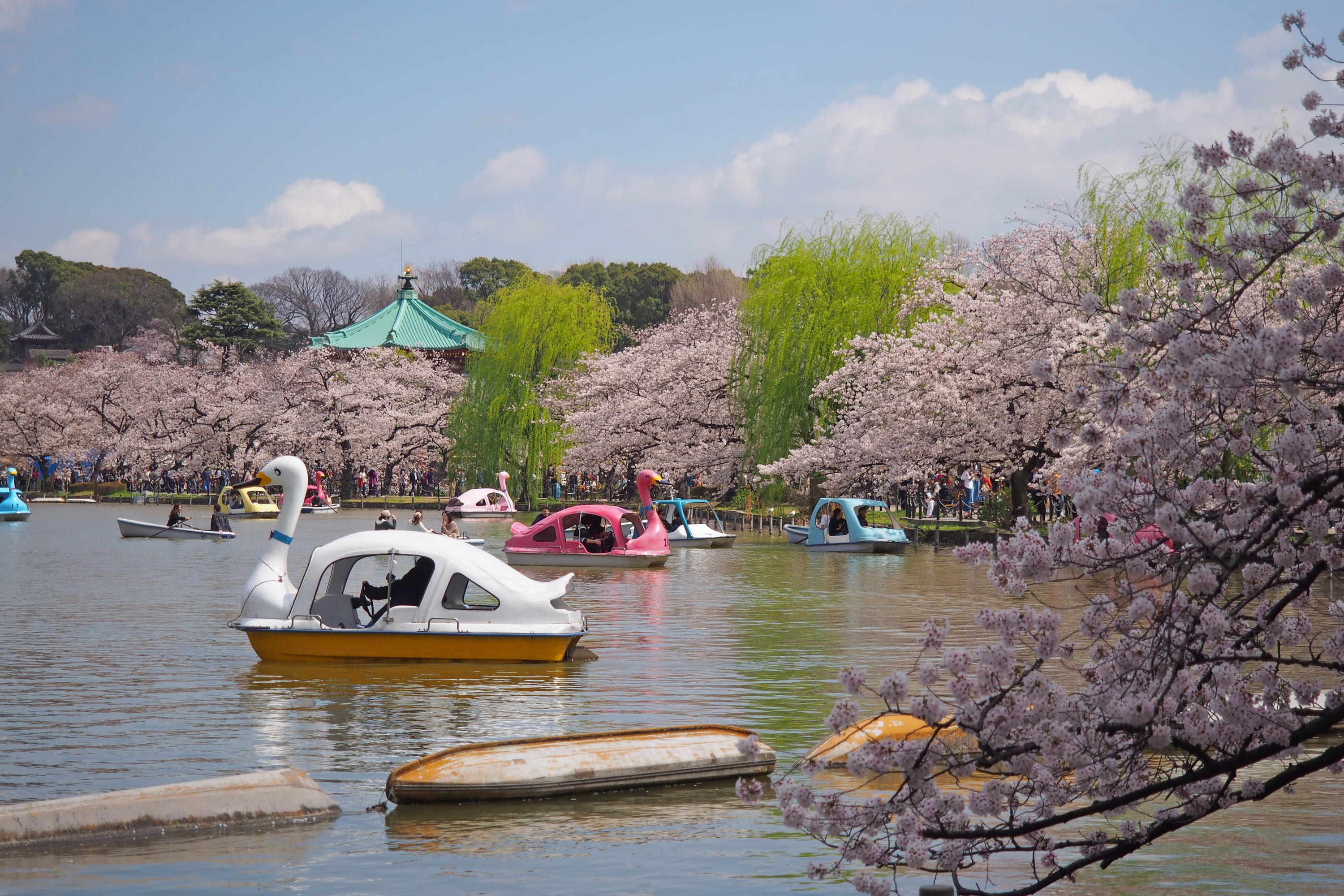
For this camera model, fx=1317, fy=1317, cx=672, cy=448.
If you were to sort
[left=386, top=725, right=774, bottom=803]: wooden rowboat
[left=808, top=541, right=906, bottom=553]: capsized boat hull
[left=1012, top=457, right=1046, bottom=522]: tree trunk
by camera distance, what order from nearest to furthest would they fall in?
[left=386, top=725, right=774, bottom=803]: wooden rowboat → [left=808, top=541, right=906, bottom=553]: capsized boat hull → [left=1012, top=457, right=1046, bottom=522]: tree trunk

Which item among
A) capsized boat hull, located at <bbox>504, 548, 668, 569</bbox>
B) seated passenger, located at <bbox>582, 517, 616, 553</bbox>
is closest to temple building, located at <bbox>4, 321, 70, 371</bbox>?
seated passenger, located at <bbox>582, 517, 616, 553</bbox>

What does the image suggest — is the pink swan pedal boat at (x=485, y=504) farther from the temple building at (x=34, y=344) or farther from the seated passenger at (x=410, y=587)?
the temple building at (x=34, y=344)

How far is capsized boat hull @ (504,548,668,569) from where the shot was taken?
1246 inches

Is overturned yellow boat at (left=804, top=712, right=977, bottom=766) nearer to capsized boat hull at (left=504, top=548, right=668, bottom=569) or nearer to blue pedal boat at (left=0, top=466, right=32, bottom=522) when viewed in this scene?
capsized boat hull at (left=504, top=548, right=668, bottom=569)

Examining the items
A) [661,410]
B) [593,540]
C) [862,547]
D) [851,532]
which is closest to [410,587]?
[593,540]

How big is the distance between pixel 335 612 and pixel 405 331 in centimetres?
7564

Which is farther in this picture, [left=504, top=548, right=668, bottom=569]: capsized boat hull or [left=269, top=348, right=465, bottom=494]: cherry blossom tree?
[left=269, top=348, right=465, bottom=494]: cherry blossom tree

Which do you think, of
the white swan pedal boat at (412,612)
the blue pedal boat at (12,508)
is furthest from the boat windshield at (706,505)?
the blue pedal boat at (12,508)

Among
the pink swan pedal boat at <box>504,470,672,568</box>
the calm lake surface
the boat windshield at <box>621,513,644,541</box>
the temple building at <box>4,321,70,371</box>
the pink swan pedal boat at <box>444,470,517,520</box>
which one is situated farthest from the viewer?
the temple building at <box>4,321,70,371</box>

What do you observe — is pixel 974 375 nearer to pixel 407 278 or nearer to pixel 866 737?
pixel 866 737

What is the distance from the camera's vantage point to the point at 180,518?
147 feet

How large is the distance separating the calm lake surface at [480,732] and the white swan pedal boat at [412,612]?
0.29 m

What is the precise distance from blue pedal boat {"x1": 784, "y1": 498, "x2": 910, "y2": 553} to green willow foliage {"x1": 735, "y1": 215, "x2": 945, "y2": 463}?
5.37 m

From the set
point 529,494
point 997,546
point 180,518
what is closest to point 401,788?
point 997,546
